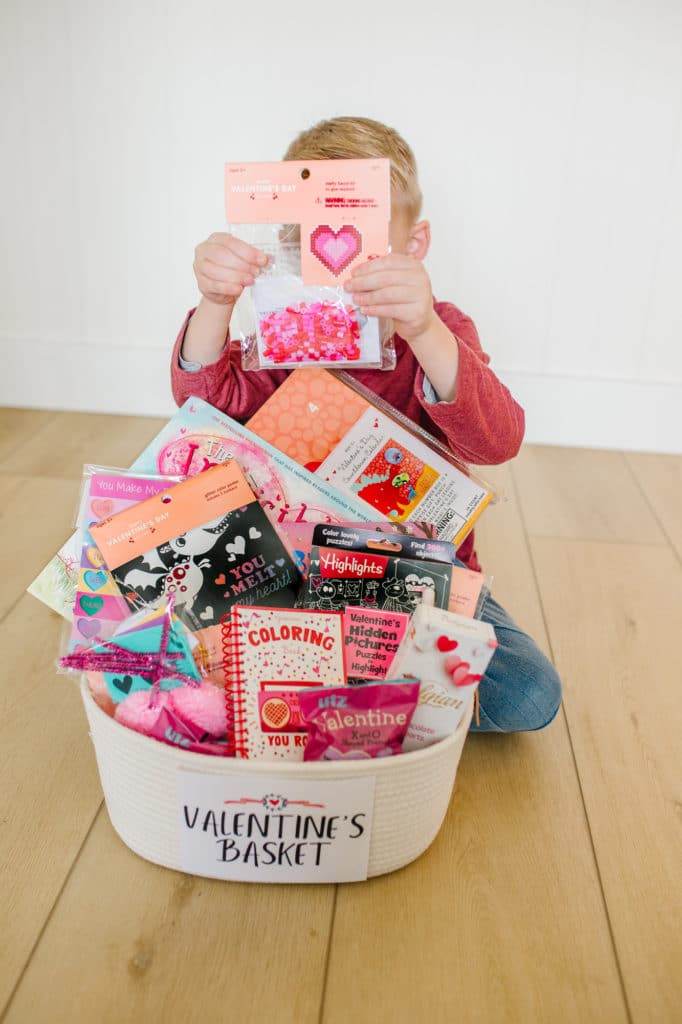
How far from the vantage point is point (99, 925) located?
2.06 feet

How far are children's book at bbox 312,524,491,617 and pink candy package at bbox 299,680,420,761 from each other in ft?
0.36

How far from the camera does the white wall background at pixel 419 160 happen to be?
56.9 inches

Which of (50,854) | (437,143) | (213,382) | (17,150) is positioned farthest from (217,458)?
(17,150)

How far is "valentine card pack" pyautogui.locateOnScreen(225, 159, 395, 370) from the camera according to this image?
693mm

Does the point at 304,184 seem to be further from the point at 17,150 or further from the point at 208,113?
the point at 17,150

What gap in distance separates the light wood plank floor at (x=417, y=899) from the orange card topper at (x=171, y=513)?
24 cm

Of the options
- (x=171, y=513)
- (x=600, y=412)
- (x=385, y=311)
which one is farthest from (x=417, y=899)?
(x=600, y=412)

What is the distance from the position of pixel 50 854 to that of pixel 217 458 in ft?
1.18

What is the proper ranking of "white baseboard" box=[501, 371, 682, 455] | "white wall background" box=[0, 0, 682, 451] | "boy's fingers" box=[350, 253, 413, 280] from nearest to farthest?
"boy's fingers" box=[350, 253, 413, 280]
"white wall background" box=[0, 0, 682, 451]
"white baseboard" box=[501, 371, 682, 455]

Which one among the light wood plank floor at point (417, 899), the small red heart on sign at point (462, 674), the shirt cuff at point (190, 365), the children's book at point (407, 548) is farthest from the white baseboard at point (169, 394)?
the small red heart on sign at point (462, 674)

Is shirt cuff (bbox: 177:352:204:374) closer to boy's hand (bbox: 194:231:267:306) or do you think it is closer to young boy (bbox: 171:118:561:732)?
young boy (bbox: 171:118:561:732)

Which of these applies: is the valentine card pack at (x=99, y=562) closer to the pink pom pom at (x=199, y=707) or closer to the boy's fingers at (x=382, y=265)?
the pink pom pom at (x=199, y=707)

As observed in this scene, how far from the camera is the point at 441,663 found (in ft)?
1.92

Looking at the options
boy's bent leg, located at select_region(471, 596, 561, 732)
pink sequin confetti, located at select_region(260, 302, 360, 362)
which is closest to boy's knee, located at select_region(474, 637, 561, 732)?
boy's bent leg, located at select_region(471, 596, 561, 732)
